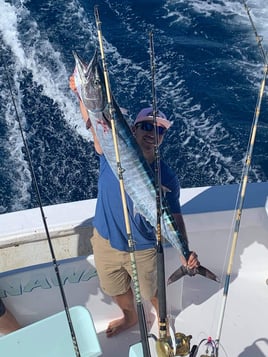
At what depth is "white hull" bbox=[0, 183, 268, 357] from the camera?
8.57ft

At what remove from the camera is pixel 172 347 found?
1965 millimetres

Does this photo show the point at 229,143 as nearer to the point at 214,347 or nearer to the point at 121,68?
the point at 121,68

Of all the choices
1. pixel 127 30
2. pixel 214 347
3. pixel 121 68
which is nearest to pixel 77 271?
pixel 214 347

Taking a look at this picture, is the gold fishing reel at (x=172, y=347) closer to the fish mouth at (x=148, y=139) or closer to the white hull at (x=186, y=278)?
the white hull at (x=186, y=278)

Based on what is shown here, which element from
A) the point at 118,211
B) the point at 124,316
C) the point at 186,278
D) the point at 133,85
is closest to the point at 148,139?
the point at 118,211

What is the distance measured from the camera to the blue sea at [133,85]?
16.9 feet

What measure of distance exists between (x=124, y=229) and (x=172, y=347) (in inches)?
23.8

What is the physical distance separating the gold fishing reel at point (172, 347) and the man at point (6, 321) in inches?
37.8

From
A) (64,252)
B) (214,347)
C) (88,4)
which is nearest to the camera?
(214,347)

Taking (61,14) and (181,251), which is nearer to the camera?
(181,251)

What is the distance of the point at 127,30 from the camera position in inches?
275

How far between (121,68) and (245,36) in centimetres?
181

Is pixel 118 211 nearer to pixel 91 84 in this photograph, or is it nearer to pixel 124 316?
pixel 91 84

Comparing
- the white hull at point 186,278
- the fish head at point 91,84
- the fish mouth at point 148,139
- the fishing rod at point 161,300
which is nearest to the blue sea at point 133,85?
the white hull at point 186,278
